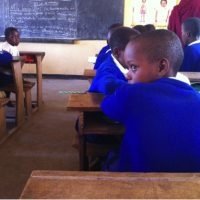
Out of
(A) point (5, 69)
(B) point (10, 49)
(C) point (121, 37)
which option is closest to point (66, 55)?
(B) point (10, 49)

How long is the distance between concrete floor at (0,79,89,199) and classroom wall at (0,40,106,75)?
225 cm

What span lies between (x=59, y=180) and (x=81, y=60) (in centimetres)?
609

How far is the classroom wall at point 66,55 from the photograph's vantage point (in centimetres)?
688

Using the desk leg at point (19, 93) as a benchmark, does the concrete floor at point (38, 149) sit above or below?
below

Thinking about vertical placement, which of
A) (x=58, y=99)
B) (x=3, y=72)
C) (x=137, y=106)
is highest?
(x=137, y=106)

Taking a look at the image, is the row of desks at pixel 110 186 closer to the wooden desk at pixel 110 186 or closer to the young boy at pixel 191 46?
the wooden desk at pixel 110 186

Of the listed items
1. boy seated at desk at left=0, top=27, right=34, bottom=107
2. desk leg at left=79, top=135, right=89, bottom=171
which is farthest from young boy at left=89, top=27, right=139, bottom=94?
boy seated at desk at left=0, top=27, right=34, bottom=107

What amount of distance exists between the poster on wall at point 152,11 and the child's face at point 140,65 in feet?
18.6

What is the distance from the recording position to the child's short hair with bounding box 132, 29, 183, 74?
1.22m

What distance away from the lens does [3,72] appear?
3934mm

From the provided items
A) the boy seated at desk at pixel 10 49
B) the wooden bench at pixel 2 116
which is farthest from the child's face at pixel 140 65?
the boy seated at desk at pixel 10 49

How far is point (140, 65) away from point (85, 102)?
0.65m

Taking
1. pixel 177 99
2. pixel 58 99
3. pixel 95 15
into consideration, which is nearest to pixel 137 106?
pixel 177 99

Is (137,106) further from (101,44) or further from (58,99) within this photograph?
(101,44)
